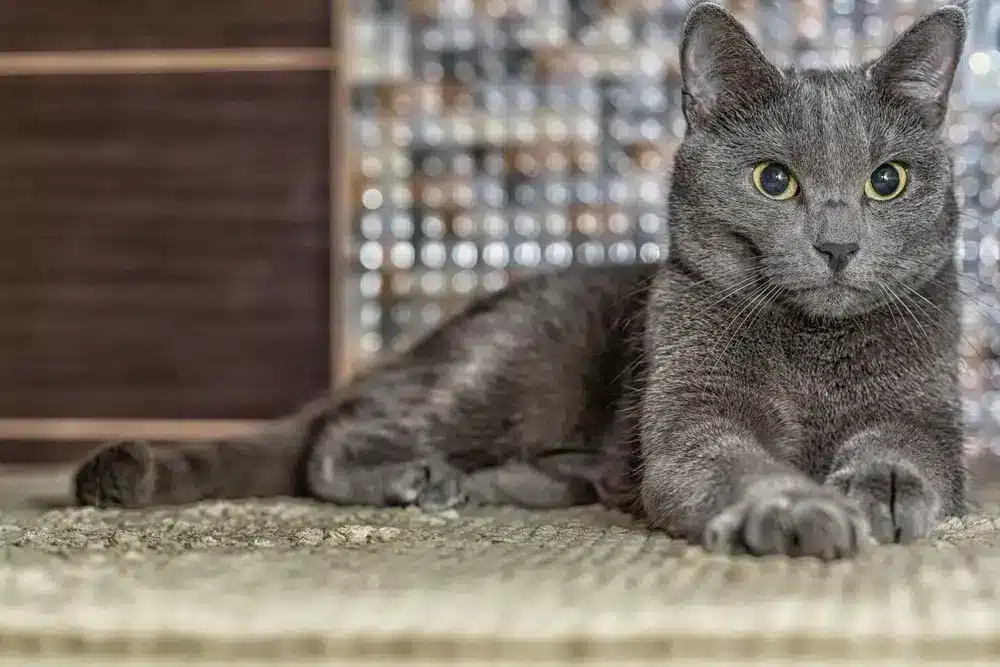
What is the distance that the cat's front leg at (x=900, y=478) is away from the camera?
107cm

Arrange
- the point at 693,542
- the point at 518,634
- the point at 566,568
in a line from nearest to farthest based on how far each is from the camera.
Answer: the point at 518,634 < the point at 566,568 < the point at 693,542

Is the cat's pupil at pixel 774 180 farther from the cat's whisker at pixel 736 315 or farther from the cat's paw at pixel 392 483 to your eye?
the cat's paw at pixel 392 483

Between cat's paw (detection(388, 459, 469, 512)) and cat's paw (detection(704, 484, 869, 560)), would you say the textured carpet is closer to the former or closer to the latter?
cat's paw (detection(704, 484, 869, 560))

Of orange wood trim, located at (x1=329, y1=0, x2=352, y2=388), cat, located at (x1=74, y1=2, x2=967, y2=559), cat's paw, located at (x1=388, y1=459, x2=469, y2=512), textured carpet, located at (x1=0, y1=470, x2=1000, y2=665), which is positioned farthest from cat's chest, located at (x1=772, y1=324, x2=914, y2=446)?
orange wood trim, located at (x1=329, y1=0, x2=352, y2=388)

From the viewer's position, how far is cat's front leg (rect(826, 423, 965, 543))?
1.07 meters

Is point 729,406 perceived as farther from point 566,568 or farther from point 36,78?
point 36,78

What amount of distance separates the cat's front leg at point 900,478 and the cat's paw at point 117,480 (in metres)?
0.87

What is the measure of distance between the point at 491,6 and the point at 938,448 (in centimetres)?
205

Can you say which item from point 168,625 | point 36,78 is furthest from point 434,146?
point 168,625

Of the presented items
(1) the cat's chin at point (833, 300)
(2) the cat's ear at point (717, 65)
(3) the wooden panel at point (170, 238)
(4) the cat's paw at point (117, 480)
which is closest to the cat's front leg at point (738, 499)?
(1) the cat's chin at point (833, 300)

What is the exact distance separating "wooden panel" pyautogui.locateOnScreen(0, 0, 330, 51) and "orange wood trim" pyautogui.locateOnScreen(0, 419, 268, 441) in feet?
3.31

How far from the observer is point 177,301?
300 centimetres

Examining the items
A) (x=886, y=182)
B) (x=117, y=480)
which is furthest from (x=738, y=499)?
(x=117, y=480)

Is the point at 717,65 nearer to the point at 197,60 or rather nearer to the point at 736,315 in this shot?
the point at 736,315
